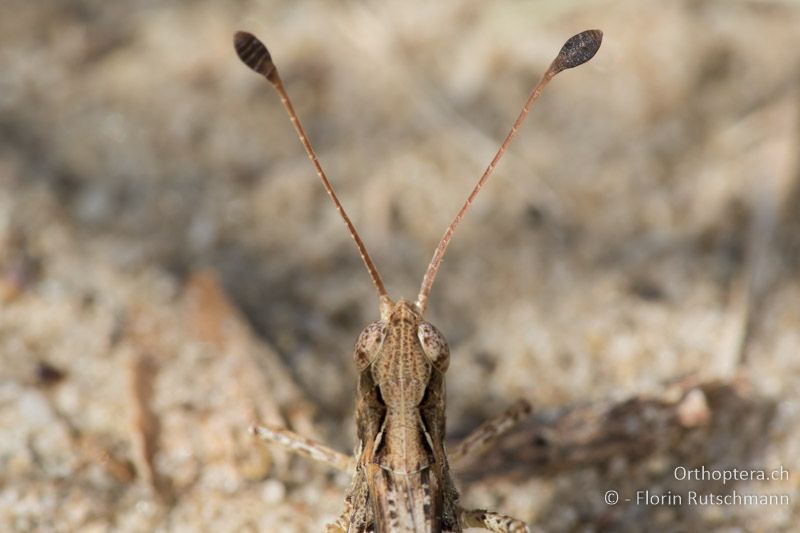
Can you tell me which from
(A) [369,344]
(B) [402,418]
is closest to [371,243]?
(A) [369,344]

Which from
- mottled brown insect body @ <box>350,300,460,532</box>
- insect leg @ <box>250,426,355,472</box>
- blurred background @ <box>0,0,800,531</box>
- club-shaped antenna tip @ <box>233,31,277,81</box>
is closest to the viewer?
mottled brown insect body @ <box>350,300,460,532</box>

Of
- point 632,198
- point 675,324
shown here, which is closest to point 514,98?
point 632,198

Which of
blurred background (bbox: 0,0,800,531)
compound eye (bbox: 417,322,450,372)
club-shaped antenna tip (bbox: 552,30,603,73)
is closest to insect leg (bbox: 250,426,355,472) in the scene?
blurred background (bbox: 0,0,800,531)

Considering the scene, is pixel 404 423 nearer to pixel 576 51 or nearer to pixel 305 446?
pixel 305 446

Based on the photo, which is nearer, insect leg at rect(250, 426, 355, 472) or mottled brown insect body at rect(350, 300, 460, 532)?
mottled brown insect body at rect(350, 300, 460, 532)

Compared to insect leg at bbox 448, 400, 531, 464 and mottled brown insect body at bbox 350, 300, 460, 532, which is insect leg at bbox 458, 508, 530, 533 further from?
insect leg at bbox 448, 400, 531, 464

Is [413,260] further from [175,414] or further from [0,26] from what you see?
[0,26]

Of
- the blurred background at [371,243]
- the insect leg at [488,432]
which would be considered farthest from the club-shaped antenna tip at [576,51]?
the blurred background at [371,243]

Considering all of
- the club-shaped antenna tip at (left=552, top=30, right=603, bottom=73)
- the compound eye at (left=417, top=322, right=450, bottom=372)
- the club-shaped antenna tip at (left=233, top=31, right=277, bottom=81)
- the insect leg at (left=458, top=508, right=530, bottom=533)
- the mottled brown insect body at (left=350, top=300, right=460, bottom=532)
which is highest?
the club-shaped antenna tip at (left=552, top=30, right=603, bottom=73)
